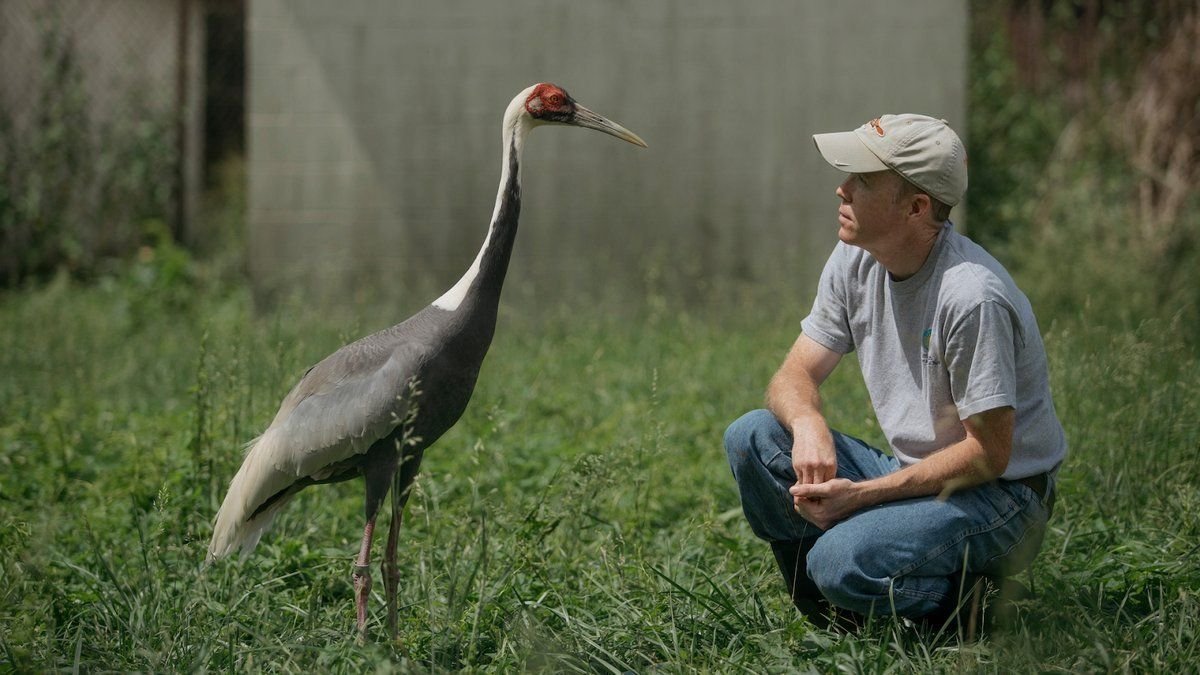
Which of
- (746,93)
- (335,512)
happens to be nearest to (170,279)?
(746,93)

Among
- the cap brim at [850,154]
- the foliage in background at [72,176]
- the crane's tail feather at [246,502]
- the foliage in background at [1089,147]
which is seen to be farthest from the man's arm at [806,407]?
the foliage in background at [72,176]

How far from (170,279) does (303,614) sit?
6.41 meters

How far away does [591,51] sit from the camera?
8.29 m

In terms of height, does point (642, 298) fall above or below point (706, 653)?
below

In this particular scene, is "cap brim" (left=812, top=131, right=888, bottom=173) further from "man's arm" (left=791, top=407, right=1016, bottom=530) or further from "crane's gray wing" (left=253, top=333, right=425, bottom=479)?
"crane's gray wing" (left=253, top=333, right=425, bottom=479)

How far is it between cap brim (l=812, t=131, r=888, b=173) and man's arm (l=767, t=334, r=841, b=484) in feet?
1.85

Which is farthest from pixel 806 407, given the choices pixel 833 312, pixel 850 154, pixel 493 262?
pixel 493 262

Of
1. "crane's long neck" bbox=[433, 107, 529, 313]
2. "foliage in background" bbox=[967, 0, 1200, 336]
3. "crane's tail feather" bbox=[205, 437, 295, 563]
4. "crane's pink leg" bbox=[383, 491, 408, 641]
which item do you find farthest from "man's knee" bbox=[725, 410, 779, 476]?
"foliage in background" bbox=[967, 0, 1200, 336]

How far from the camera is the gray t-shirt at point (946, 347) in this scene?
2.91 metres

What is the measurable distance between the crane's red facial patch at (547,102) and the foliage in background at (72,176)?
6.93 metres

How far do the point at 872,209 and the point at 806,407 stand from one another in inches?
22.1

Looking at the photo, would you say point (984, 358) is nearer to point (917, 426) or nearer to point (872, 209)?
point (917, 426)

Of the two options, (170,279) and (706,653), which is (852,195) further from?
(170,279)

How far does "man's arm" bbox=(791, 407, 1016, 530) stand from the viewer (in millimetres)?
2918
